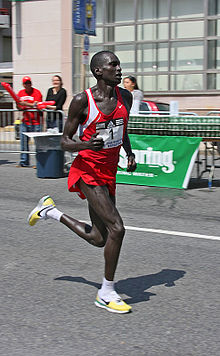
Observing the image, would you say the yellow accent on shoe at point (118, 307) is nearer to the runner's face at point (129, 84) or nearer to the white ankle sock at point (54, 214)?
the white ankle sock at point (54, 214)

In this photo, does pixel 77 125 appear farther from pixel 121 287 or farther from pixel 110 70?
pixel 121 287

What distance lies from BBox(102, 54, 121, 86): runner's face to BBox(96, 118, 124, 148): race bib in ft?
0.98

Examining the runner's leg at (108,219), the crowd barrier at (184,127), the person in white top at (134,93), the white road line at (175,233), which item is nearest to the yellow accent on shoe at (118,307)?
the runner's leg at (108,219)

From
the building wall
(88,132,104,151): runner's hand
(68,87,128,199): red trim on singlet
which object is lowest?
(68,87,128,199): red trim on singlet

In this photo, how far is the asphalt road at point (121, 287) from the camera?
3.62 metres

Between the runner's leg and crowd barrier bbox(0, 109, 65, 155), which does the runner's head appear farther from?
crowd barrier bbox(0, 109, 65, 155)

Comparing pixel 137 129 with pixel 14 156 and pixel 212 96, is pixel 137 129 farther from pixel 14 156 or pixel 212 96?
pixel 212 96

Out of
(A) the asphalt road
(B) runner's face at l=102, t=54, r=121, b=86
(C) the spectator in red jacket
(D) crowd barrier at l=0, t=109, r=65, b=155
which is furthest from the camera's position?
(D) crowd barrier at l=0, t=109, r=65, b=155

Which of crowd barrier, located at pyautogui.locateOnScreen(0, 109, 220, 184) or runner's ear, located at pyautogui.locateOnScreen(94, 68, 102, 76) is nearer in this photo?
runner's ear, located at pyautogui.locateOnScreen(94, 68, 102, 76)

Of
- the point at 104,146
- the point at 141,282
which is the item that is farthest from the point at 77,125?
the point at 141,282

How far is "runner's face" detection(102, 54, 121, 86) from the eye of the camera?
4090 millimetres

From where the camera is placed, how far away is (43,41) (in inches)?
870

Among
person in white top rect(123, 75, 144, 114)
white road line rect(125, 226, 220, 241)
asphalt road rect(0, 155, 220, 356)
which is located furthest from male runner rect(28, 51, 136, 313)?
person in white top rect(123, 75, 144, 114)

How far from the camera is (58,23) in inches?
849
